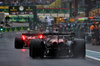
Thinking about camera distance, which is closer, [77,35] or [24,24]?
[77,35]

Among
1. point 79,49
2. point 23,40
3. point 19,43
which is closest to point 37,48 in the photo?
point 79,49

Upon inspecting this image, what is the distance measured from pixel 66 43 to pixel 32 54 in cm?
179

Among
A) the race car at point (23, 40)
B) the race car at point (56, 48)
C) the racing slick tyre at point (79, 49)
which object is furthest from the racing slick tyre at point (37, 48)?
the race car at point (23, 40)

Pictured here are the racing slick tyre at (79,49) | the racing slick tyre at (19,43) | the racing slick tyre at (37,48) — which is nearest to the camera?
the racing slick tyre at (37,48)

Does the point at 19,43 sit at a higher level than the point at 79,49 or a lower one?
lower

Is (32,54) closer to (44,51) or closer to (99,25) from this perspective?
(44,51)

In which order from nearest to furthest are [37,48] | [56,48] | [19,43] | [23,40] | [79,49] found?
[37,48] → [79,49] → [56,48] → [19,43] → [23,40]

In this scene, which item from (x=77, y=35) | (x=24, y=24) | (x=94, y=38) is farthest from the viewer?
(x=24, y=24)

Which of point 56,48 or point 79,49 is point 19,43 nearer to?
point 56,48

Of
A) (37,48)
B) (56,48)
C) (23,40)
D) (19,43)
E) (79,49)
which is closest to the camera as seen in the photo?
(37,48)

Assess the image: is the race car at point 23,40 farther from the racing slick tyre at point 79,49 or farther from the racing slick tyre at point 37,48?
the racing slick tyre at point 79,49

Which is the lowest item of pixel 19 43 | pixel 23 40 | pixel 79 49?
pixel 19 43

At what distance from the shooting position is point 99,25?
31.9 metres

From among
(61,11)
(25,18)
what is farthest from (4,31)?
(61,11)
